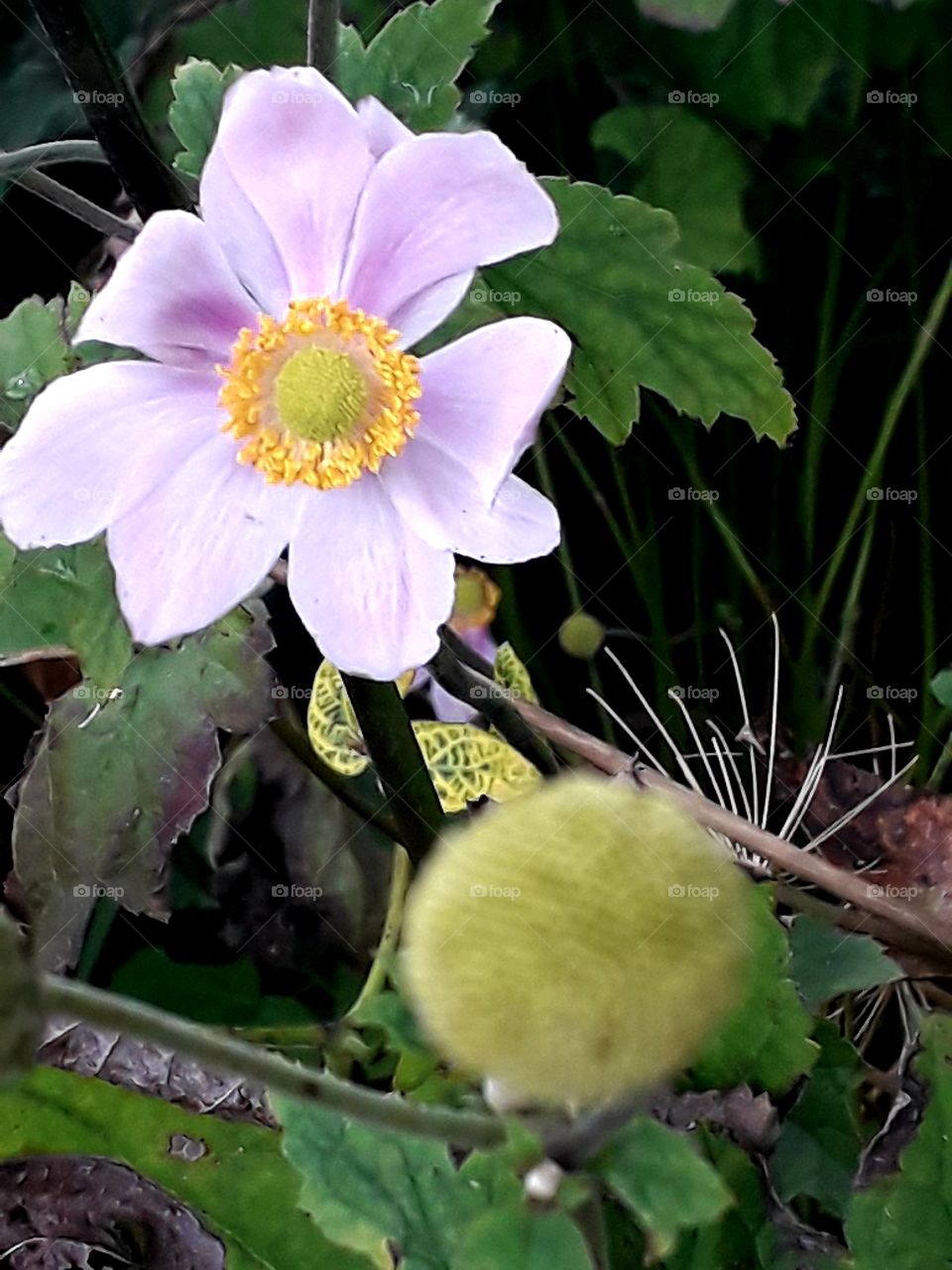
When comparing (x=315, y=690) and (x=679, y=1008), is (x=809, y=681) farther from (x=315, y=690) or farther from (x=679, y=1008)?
(x=679, y=1008)

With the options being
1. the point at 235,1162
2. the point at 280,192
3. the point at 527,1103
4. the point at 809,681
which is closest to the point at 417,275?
the point at 280,192

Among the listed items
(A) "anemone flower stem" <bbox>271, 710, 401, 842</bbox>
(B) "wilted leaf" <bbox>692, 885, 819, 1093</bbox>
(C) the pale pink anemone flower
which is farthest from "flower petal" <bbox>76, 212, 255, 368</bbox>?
(B) "wilted leaf" <bbox>692, 885, 819, 1093</bbox>

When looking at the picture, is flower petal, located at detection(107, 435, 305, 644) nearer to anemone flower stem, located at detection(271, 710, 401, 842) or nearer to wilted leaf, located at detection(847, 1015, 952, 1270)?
anemone flower stem, located at detection(271, 710, 401, 842)

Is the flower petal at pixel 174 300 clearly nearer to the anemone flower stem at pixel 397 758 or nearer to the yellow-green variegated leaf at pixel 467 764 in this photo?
the anemone flower stem at pixel 397 758

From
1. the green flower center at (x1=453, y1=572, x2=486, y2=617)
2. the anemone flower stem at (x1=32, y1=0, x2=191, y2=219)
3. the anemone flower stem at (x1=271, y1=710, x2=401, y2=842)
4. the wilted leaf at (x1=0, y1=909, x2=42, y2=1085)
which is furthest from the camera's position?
the green flower center at (x1=453, y1=572, x2=486, y2=617)

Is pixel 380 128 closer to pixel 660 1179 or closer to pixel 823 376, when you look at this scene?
pixel 660 1179

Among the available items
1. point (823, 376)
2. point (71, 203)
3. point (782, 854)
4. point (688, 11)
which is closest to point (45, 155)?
point (71, 203)
